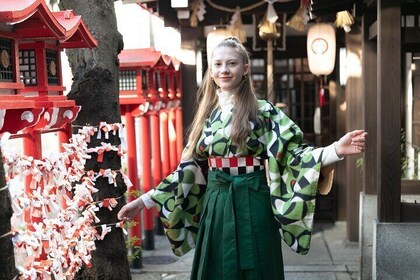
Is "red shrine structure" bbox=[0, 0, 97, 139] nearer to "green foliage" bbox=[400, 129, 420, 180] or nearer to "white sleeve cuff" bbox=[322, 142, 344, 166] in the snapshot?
"white sleeve cuff" bbox=[322, 142, 344, 166]

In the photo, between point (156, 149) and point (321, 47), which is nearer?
point (321, 47)

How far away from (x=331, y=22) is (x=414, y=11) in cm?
417

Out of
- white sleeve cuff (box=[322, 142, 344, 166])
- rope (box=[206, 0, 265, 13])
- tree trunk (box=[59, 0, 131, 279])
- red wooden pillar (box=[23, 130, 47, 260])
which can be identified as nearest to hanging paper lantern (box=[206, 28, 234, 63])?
rope (box=[206, 0, 265, 13])

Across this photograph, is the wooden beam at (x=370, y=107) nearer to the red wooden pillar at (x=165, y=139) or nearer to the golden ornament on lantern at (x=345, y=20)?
the golden ornament on lantern at (x=345, y=20)

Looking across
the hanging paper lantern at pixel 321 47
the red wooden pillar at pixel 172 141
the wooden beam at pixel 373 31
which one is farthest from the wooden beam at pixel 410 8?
the red wooden pillar at pixel 172 141

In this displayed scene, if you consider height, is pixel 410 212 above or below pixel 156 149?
below

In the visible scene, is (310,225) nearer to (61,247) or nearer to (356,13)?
(61,247)

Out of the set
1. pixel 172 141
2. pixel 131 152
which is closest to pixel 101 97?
pixel 131 152

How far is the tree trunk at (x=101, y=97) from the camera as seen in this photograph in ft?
18.7

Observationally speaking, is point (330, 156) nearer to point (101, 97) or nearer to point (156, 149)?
point (101, 97)

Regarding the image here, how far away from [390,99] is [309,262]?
3743 millimetres

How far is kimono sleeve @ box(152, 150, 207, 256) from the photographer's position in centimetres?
462

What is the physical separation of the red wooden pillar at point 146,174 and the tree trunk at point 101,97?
437cm

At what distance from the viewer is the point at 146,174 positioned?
418 inches
